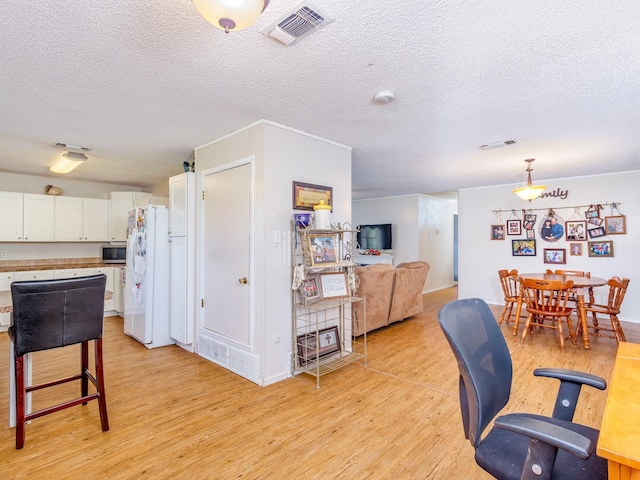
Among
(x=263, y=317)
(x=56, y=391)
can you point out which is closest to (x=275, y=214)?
(x=263, y=317)

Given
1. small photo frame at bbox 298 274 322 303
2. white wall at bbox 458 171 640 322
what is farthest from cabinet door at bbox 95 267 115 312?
white wall at bbox 458 171 640 322

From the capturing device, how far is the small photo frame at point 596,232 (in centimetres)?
541

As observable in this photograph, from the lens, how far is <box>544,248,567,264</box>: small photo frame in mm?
5766

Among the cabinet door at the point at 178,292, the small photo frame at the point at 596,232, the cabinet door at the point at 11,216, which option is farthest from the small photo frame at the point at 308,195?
the small photo frame at the point at 596,232

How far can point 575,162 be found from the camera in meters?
4.53

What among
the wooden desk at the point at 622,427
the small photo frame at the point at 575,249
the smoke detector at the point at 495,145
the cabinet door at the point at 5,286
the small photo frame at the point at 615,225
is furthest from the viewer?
the small photo frame at the point at 575,249

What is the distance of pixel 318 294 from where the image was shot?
318 centimetres

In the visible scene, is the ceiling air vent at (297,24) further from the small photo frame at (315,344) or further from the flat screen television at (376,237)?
the flat screen television at (376,237)

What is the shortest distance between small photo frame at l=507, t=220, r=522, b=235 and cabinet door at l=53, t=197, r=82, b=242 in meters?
7.64

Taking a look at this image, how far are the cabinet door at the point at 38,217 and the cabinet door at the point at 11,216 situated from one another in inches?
2.7

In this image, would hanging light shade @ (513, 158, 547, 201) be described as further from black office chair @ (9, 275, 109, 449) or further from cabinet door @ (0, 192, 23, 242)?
cabinet door @ (0, 192, 23, 242)

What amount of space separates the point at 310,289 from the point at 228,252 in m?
0.92

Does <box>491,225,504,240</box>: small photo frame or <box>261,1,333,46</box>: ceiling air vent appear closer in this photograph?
<box>261,1,333,46</box>: ceiling air vent

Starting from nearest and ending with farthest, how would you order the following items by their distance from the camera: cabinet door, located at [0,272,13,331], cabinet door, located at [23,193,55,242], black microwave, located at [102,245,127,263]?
cabinet door, located at [0,272,13,331]
cabinet door, located at [23,193,55,242]
black microwave, located at [102,245,127,263]
